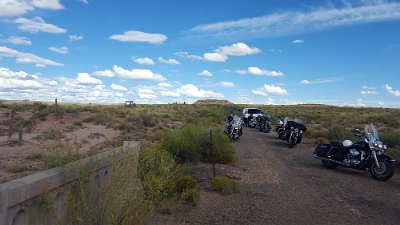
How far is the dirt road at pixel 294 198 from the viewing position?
27.6ft

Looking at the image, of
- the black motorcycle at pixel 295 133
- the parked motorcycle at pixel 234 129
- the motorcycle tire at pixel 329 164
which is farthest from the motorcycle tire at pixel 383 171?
the parked motorcycle at pixel 234 129

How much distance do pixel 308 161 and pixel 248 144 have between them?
220 inches

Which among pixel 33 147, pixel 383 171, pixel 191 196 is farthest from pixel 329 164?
pixel 33 147

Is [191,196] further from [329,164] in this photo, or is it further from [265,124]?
[265,124]

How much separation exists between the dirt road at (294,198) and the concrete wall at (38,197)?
8.64 feet

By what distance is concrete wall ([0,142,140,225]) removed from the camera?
14.1 feet

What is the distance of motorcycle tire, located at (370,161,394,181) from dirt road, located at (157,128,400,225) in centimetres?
20

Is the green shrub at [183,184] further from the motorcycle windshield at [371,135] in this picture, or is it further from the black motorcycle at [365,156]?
the motorcycle windshield at [371,135]

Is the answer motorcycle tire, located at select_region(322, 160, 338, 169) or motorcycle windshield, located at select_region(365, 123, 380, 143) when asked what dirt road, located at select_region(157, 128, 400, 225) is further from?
motorcycle windshield, located at select_region(365, 123, 380, 143)

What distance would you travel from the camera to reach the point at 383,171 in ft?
40.7

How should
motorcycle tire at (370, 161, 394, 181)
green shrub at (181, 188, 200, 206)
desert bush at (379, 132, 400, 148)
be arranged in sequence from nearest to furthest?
green shrub at (181, 188, 200, 206) < motorcycle tire at (370, 161, 394, 181) < desert bush at (379, 132, 400, 148)

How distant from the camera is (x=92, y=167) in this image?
6.12 metres

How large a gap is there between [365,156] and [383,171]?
0.77m

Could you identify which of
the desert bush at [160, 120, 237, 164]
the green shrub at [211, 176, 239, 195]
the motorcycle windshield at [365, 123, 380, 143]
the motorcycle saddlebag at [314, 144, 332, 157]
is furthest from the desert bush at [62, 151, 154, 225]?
the motorcycle saddlebag at [314, 144, 332, 157]
